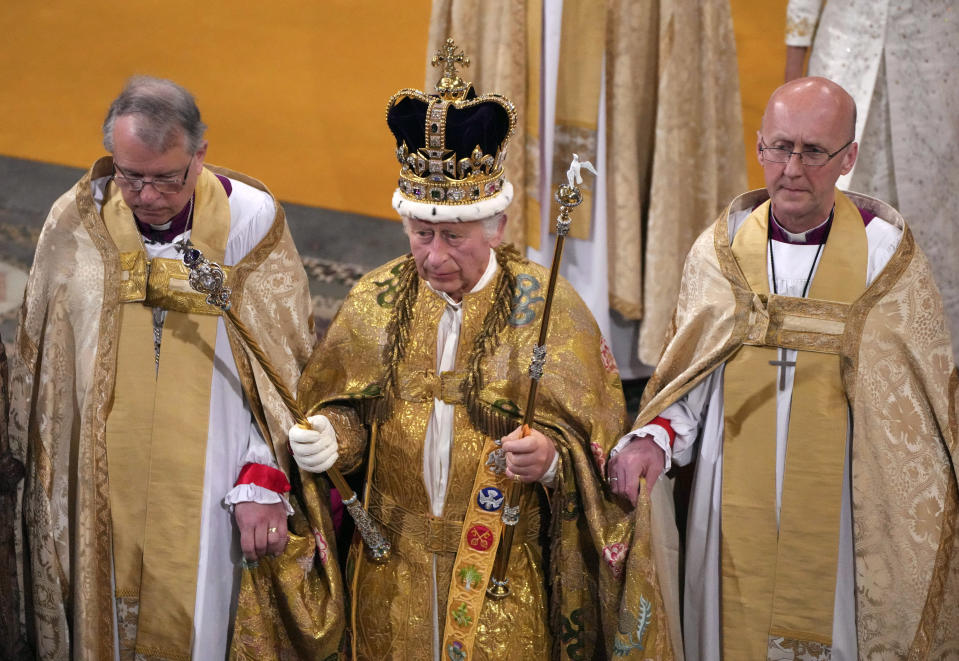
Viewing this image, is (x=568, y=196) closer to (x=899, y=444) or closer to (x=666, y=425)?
(x=666, y=425)

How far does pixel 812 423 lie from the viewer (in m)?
3.70

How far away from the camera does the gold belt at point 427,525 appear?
11.9ft

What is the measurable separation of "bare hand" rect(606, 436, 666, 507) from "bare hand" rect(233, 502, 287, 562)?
0.98 m

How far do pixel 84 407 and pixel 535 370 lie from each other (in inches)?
56.8

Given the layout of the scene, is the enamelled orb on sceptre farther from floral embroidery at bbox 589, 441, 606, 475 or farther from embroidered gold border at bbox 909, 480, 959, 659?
embroidered gold border at bbox 909, 480, 959, 659

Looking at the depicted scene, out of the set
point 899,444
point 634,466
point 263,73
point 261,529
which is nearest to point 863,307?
point 899,444

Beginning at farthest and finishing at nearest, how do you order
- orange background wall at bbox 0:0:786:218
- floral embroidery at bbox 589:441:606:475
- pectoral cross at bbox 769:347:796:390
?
orange background wall at bbox 0:0:786:218 < pectoral cross at bbox 769:347:796:390 < floral embroidery at bbox 589:441:606:475

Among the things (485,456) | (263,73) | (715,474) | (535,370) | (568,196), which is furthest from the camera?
(263,73)

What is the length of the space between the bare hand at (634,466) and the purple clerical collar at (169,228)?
A: 1.49 meters

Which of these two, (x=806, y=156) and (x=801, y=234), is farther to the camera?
(x=801, y=234)

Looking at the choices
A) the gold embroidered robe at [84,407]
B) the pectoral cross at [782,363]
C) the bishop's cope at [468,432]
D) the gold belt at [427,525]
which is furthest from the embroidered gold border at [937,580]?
the gold embroidered robe at [84,407]

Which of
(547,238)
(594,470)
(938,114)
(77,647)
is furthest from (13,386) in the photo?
(938,114)

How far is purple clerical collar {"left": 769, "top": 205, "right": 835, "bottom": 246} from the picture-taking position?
372cm

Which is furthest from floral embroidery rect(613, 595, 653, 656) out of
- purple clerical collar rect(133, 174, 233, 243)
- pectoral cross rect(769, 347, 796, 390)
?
purple clerical collar rect(133, 174, 233, 243)
